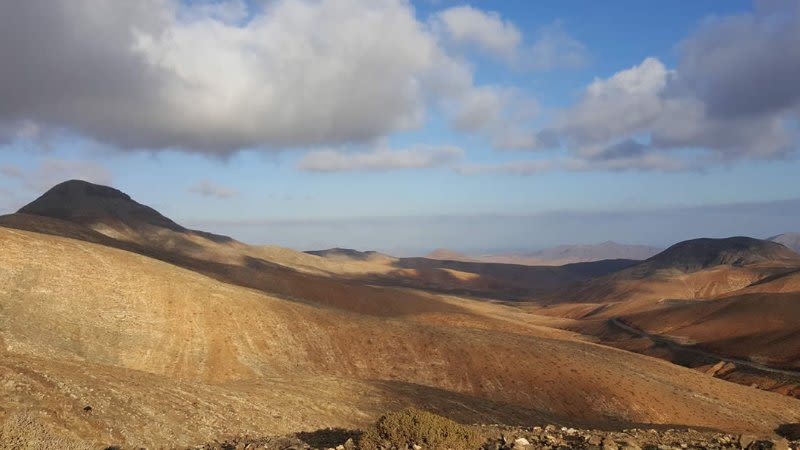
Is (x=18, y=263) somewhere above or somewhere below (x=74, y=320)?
above

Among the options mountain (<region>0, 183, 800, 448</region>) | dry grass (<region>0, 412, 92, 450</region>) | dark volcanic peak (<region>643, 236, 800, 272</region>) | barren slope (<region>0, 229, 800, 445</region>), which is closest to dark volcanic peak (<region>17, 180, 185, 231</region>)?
barren slope (<region>0, 229, 800, 445</region>)

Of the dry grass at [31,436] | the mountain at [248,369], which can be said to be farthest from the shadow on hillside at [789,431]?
the dry grass at [31,436]

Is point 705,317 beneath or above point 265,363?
above

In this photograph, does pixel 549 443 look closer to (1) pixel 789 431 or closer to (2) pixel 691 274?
(1) pixel 789 431

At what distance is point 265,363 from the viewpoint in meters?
26.2

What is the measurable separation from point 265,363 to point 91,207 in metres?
71.7

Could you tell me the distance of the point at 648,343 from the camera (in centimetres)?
5494

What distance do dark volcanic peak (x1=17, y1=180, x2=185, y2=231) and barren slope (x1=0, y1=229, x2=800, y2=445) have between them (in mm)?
53099

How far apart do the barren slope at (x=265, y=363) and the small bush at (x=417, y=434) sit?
5.77 metres

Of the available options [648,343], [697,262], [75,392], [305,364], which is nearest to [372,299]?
[648,343]

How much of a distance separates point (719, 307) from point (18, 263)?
64.3 m

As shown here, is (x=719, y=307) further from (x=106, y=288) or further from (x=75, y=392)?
(x=75, y=392)

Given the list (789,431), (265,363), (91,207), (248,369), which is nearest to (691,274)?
(789,431)

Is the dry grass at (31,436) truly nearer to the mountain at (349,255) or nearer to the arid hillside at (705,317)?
the arid hillside at (705,317)
